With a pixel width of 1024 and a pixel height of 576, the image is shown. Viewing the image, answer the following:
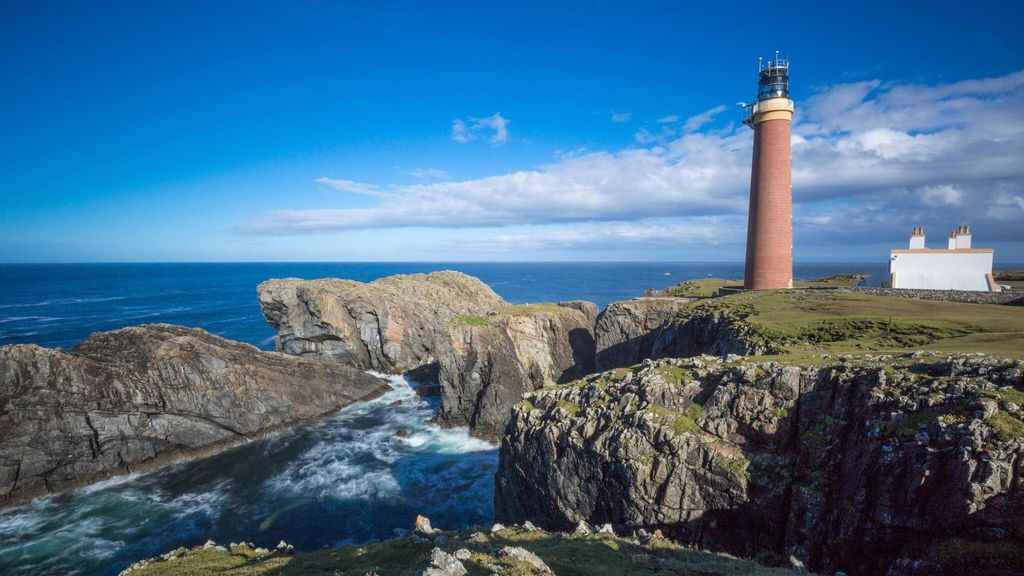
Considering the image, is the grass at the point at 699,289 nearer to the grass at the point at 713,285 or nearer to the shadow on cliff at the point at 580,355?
the grass at the point at 713,285

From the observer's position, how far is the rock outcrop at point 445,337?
48.3 m

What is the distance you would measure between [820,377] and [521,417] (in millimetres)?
15426

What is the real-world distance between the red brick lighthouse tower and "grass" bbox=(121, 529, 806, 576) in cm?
3672

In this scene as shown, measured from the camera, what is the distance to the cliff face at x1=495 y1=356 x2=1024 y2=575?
13914mm

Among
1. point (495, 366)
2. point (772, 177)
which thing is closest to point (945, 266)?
point (772, 177)

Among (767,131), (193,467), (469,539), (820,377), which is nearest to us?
(469,539)

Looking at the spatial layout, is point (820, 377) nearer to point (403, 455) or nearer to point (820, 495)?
point (820, 495)

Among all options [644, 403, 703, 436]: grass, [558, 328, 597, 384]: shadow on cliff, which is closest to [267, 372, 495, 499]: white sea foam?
[558, 328, 597, 384]: shadow on cliff

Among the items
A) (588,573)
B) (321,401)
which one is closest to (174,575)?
(588,573)

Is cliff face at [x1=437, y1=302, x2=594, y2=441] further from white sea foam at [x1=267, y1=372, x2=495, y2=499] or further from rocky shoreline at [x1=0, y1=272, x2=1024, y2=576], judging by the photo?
white sea foam at [x1=267, y1=372, x2=495, y2=499]

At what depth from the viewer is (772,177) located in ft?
141

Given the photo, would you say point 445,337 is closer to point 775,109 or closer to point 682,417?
point 682,417

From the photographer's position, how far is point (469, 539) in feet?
56.6

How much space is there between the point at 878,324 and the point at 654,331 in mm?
22468
